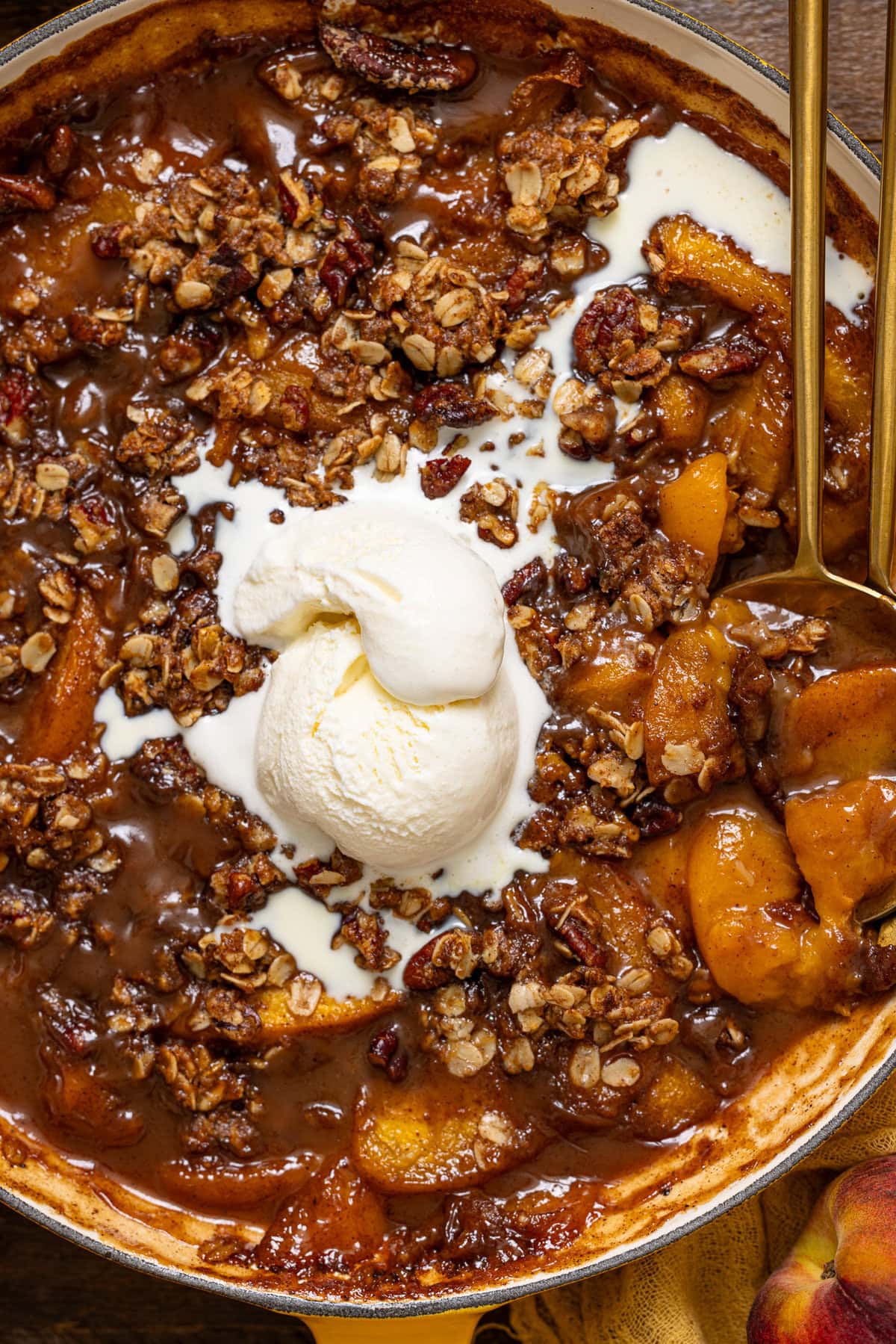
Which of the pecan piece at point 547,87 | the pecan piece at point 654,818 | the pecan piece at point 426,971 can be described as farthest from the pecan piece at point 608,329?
the pecan piece at point 426,971

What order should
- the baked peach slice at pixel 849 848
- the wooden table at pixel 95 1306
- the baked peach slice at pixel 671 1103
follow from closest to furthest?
the baked peach slice at pixel 849 848, the baked peach slice at pixel 671 1103, the wooden table at pixel 95 1306

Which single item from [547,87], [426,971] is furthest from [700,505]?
[426,971]

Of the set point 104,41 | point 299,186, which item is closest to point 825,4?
point 299,186

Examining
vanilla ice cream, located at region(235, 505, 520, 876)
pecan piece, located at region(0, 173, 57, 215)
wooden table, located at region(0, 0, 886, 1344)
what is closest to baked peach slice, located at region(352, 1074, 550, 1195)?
vanilla ice cream, located at region(235, 505, 520, 876)

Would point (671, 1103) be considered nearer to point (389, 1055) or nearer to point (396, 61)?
point (389, 1055)

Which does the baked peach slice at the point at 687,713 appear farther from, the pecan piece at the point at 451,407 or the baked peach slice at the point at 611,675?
the pecan piece at the point at 451,407

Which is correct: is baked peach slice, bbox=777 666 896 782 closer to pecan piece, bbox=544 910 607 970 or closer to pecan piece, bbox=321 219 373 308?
pecan piece, bbox=544 910 607 970
